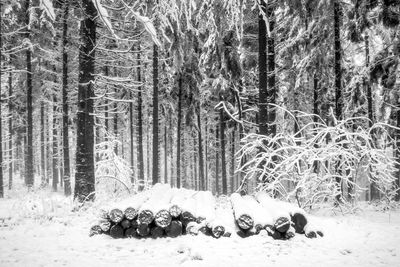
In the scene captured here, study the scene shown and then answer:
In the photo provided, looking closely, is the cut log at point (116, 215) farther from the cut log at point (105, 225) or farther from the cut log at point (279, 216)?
the cut log at point (279, 216)

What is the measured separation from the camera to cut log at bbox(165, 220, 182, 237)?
6.00m

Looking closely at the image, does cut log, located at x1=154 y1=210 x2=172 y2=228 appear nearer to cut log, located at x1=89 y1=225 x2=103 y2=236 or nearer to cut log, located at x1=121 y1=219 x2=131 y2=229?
cut log, located at x1=121 y1=219 x2=131 y2=229

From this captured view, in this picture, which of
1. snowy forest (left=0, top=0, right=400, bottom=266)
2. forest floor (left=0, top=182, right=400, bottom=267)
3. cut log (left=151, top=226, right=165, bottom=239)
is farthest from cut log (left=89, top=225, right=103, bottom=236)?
cut log (left=151, top=226, right=165, bottom=239)

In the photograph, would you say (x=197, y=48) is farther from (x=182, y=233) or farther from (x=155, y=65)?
(x=182, y=233)

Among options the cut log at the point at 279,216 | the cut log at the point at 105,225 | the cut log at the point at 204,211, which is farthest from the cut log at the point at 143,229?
the cut log at the point at 279,216

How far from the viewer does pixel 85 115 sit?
952 cm

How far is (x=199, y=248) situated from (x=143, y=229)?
1.43 meters

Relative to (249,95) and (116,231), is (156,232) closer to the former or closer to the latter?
(116,231)

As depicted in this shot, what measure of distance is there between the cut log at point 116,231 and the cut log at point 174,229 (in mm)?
997

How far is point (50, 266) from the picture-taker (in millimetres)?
4430

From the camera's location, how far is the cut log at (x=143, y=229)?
19.6ft

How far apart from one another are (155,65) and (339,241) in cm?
1284

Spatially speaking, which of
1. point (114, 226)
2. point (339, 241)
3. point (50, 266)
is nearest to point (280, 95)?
point (339, 241)

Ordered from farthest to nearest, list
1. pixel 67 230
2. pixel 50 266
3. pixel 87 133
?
pixel 87 133
pixel 67 230
pixel 50 266
